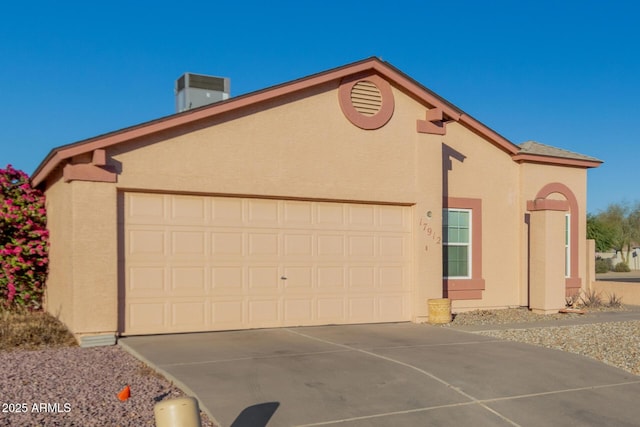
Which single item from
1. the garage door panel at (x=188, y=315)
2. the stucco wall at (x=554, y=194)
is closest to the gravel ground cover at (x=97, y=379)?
the garage door panel at (x=188, y=315)

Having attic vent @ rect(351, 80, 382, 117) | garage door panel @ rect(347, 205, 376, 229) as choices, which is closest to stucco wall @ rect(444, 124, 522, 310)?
attic vent @ rect(351, 80, 382, 117)

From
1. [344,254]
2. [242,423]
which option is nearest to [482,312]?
[344,254]

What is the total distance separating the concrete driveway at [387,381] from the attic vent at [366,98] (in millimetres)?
4957

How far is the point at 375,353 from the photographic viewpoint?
9.56 m

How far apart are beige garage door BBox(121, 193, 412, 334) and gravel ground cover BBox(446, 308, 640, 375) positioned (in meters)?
2.08

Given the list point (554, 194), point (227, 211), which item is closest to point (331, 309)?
point (227, 211)

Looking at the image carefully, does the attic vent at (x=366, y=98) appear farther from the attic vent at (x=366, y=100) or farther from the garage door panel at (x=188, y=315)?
the garage door panel at (x=188, y=315)

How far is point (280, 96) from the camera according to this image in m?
12.3

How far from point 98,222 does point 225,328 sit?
303cm

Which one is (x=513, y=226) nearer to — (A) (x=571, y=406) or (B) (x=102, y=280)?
(A) (x=571, y=406)

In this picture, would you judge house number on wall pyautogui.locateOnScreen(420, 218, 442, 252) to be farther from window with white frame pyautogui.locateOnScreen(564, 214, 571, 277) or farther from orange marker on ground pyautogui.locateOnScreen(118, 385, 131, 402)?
orange marker on ground pyautogui.locateOnScreen(118, 385, 131, 402)

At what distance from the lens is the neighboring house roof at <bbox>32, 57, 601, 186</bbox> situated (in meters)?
10.5

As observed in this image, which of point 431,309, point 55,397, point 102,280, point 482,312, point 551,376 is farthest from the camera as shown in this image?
point 482,312

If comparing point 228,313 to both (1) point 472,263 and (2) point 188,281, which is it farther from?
(1) point 472,263
